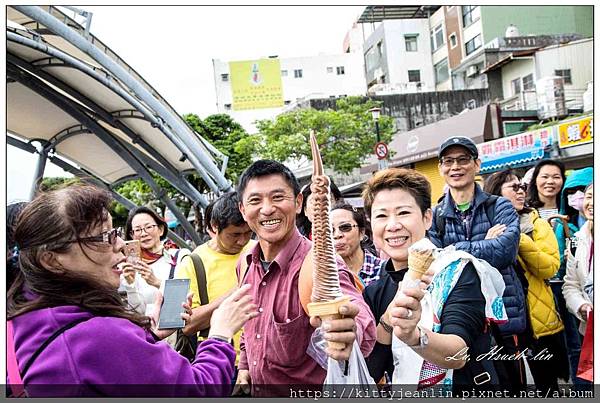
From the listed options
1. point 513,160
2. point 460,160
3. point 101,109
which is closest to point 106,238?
point 460,160

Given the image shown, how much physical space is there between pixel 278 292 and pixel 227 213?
34.7 inches

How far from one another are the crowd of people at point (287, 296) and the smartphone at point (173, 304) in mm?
52

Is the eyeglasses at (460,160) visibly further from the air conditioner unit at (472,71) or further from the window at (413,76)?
the air conditioner unit at (472,71)

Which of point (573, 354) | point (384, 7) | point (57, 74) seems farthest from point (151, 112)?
point (573, 354)

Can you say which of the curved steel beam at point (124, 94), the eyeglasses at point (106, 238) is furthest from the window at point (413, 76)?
the eyeglasses at point (106, 238)

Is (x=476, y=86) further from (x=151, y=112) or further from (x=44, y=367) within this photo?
(x=44, y=367)

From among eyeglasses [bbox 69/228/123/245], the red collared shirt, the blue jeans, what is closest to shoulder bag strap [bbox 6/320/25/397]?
eyeglasses [bbox 69/228/123/245]

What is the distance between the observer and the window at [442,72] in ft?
9.46

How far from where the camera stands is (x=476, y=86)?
408 centimetres

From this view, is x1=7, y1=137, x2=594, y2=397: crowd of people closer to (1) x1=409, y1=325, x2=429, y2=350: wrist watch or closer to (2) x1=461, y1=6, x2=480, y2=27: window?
(1) x1=409, y1=325, x2=429, y2=350: wrist watch

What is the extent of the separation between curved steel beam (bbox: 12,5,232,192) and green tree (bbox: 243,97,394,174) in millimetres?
635

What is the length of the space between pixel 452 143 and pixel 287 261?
102 cm

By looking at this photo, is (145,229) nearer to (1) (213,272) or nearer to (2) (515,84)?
(1) (213,272)

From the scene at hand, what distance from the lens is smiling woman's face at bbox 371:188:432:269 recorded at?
1797mm
